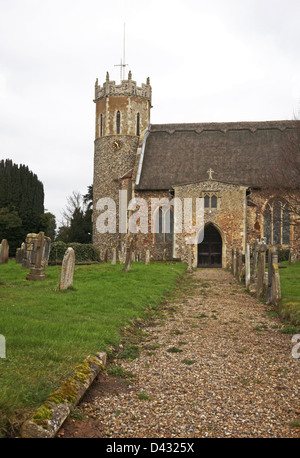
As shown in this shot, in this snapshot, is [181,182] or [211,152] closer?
[181,182]

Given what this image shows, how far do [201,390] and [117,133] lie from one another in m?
27.8

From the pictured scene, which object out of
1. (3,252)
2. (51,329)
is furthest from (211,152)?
(51,329)

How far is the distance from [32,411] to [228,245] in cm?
2135

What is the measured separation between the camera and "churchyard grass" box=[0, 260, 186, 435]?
3506 mm

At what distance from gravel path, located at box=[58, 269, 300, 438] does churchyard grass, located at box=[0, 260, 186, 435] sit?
1.42 ft

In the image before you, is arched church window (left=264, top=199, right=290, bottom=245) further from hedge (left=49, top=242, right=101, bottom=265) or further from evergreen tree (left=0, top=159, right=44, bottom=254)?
evergreen tree (left=0, top=159, right=44, bottom=254)

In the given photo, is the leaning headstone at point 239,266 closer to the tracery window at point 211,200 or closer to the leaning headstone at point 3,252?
the tracery window at point 211,200

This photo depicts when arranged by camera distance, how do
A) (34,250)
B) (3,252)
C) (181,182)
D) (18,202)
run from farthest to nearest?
1. (18,202)
2. (181,182)
3. (3,252)
4. (34,250)

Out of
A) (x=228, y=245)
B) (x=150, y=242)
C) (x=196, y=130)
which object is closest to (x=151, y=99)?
(x=196, y=130)

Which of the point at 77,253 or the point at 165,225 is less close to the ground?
the point at 165,225

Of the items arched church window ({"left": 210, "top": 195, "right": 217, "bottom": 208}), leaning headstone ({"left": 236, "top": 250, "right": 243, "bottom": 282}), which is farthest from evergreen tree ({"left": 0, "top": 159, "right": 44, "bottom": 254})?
leaning headstone ({"left": 236, "top": 250, "right": 243, "bottom": 282})

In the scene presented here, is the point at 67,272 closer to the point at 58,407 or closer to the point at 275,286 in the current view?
the point at 275,286

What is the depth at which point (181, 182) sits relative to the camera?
87.8ft
